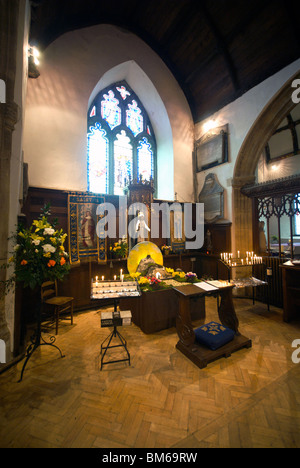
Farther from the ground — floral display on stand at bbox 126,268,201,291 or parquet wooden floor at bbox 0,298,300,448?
floral display on stand at bbox 126,268,201,291

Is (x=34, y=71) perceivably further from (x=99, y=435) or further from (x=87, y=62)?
(x=99, y=435)

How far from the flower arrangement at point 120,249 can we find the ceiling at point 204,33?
18.4ft

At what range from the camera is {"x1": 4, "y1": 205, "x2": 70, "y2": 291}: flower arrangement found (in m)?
2.79

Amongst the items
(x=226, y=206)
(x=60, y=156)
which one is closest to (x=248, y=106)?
(x=226, y=206)

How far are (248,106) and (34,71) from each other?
5955mm

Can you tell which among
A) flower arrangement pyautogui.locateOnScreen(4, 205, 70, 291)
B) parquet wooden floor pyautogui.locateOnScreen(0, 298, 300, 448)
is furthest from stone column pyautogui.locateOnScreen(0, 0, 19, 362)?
parquet wooden floor pyautogui.locateOnScreen(0, 298, 300, 448)

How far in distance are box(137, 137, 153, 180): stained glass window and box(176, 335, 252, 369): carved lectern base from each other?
659 cm

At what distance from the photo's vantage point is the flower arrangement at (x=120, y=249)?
→ 5770mm

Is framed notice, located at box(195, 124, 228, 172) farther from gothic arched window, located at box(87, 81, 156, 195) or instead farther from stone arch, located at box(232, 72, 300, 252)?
gothic arched window, located at box(87, 81, 156, 195)

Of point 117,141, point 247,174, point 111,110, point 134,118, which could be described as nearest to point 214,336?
point 247,174

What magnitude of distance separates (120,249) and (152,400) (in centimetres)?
388

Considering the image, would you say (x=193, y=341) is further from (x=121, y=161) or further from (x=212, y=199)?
(x=121, y=161)

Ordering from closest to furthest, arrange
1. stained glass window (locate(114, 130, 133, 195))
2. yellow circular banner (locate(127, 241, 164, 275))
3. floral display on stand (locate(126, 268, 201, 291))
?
floral display on stand (locate(126, 268, 201, 291)) → yellow circular banner (locate(127, 241, 164, 275)) → stained glass window (locate(114, 130, 133, 195))

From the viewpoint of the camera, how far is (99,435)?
6.00 feet
